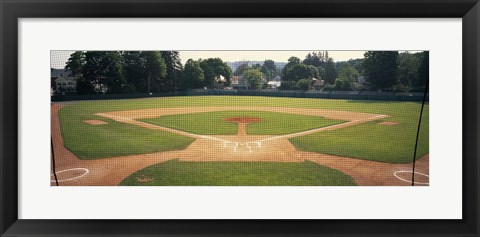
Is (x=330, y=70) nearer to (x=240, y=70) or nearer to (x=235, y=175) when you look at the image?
(x=240, y=70)

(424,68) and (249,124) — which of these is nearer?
(424,68)

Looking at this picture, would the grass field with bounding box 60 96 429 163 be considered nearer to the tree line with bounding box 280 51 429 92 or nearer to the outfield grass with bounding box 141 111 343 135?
the outfield grass with bounding box 141 111 343 135

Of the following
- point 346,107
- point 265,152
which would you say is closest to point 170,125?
point 265,152

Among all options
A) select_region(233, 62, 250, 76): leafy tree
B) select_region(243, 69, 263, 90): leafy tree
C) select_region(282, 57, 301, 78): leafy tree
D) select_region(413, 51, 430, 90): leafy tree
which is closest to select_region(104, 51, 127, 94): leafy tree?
select_region(233, 62, 250, 76): leafy tree

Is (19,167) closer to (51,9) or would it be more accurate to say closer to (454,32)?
(51,9)

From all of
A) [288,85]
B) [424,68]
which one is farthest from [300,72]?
[424,68]

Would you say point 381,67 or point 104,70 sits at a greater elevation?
point 381,67
